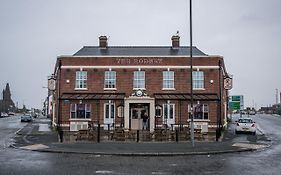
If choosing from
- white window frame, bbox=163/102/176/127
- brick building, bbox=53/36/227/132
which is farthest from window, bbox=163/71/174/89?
white window frame, bbox=163/102/176/127

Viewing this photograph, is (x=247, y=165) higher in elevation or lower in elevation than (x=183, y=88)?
lower

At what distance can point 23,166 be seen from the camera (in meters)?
13.4

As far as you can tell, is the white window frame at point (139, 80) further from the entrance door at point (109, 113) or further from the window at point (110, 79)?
the entrance door at point (109, 113)

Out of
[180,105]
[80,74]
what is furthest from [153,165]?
[80,74]

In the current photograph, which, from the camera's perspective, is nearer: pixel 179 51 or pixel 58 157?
pixel 58 157

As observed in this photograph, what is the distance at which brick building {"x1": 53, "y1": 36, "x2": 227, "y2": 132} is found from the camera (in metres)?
34.8

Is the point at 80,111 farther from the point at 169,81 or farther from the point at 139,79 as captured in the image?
the point at 169,81

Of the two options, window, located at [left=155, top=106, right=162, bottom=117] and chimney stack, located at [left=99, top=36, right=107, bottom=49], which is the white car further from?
chimney stack, located at [left=99, top=36, right=107, bottom=49]

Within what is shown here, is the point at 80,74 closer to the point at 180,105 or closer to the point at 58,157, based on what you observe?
the point at 180,105

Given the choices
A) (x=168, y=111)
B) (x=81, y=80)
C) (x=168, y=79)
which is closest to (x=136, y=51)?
(x=168, y=79)

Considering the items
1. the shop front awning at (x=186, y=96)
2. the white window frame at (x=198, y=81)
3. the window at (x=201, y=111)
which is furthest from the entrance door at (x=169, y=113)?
the white window frame at (x=198, y=81)

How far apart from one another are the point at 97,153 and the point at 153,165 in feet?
14.7

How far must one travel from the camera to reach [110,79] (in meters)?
35.6

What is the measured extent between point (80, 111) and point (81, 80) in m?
2.95
